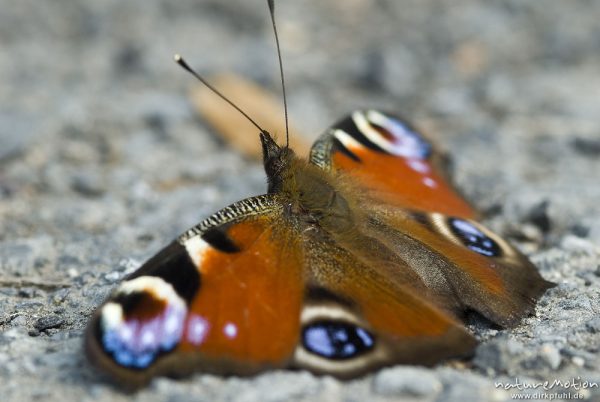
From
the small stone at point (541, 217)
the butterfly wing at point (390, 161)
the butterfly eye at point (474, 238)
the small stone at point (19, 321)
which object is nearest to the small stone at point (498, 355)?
the butterfly eye at point (474, 238)

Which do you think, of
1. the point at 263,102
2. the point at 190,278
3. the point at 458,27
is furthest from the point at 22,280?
the point at 458,27

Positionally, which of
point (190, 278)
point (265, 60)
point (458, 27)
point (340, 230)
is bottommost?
point (190, 278)

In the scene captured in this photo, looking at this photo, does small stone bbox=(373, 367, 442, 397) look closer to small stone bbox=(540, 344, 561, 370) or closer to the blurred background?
small stone bbox=(540, 344, 561, 370)

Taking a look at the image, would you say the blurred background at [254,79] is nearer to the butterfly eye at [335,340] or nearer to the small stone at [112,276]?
the small stone at [112,276]

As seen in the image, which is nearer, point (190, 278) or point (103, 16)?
point (190, 278)

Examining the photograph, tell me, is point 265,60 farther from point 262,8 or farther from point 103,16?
point 103,16
